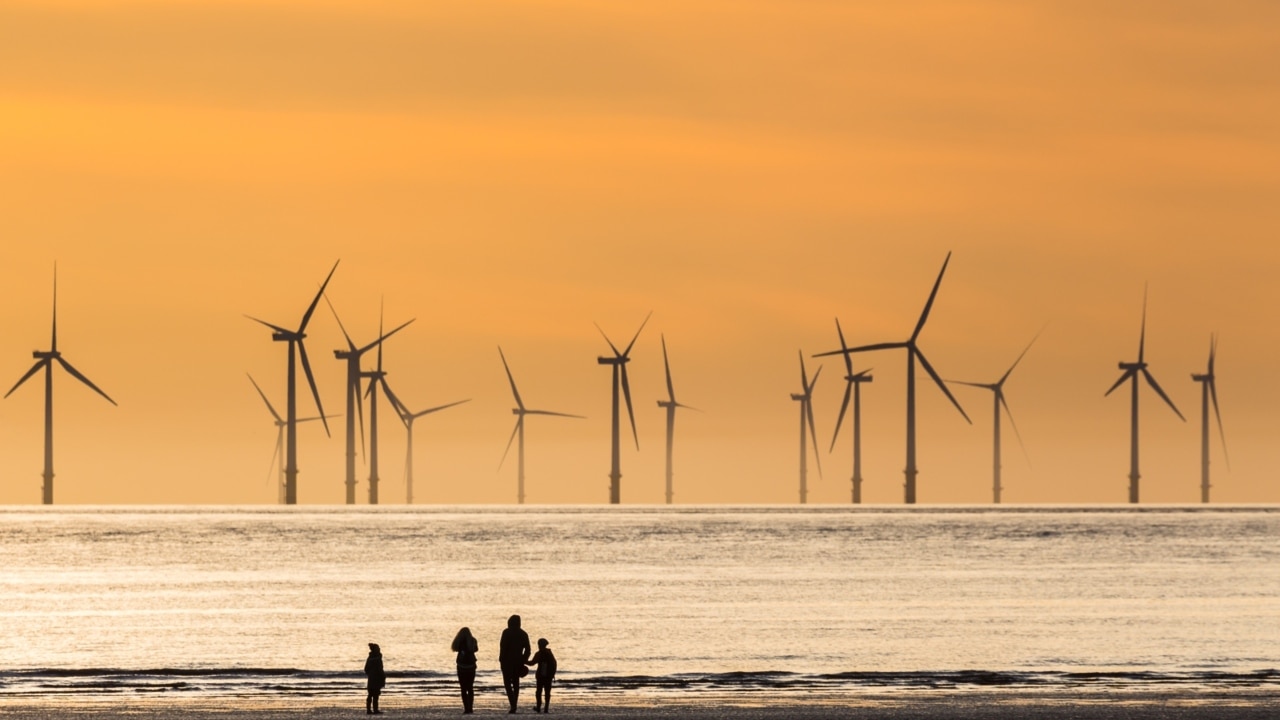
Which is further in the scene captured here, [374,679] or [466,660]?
[374,679]

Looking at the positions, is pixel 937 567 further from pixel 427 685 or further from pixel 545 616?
pixel 427 685

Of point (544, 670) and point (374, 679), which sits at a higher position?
point (544, 670)

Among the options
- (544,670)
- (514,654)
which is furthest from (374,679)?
(544,670)

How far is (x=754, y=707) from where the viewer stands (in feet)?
179

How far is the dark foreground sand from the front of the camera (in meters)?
51.4

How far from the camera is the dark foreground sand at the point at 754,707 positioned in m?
51.4

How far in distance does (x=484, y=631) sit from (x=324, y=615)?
17947mm

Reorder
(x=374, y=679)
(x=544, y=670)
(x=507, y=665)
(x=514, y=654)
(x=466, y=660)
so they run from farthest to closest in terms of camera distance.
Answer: (x=374, y=679) < (x=544, y=670) < (x=466, y=660) < (x=507, y=665) < (x=514, y=654)

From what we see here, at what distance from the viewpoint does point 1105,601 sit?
128375mm

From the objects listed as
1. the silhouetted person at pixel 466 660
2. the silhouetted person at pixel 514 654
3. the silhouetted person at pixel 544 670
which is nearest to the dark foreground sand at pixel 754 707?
the silhouetted person at pixel 544 670

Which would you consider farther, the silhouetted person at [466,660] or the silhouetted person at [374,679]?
the silhouetted person at [374,679]

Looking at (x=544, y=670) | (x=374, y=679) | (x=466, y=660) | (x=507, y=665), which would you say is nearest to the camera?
(x=507, y=665)

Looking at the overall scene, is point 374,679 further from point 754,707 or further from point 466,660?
point 754,707

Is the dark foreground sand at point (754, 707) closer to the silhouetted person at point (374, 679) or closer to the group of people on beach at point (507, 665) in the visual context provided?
the silhouetted person at point (374, 679)
